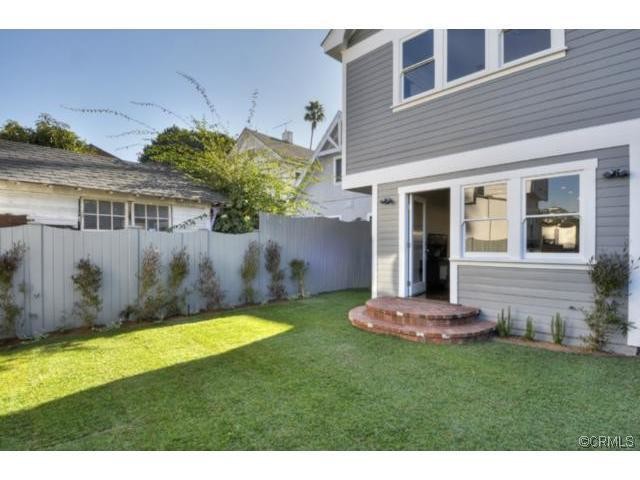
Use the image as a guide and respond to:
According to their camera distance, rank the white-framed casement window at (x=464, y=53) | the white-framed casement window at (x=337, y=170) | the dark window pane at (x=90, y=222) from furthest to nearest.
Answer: the white-framed casement window at (x=337, y=170) → the dark window pane at (x=90, y=222) → the white-framed casement window at (x=464, y=53)

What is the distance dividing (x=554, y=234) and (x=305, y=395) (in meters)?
4.19

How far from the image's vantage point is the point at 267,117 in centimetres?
1132

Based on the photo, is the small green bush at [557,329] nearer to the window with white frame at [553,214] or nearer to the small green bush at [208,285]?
the window with white frame at [553,214]

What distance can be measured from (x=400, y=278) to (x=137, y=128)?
908 cm

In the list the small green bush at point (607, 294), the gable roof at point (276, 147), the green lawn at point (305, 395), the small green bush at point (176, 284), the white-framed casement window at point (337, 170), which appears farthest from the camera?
the white-framed casement window at point (337, 170)

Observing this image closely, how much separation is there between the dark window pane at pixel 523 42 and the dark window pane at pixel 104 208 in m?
9.30

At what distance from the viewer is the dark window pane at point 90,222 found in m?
8.29

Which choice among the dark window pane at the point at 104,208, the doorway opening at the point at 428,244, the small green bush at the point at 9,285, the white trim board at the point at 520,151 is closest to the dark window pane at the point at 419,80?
the white trim board at the point at 520,151

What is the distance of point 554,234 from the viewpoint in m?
4.80

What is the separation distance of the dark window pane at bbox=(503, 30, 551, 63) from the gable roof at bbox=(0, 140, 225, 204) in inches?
310

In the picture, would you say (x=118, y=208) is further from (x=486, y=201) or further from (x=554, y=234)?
(x=554, y=234)

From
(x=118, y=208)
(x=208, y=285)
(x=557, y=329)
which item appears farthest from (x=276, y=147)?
(x=557, y=329)
